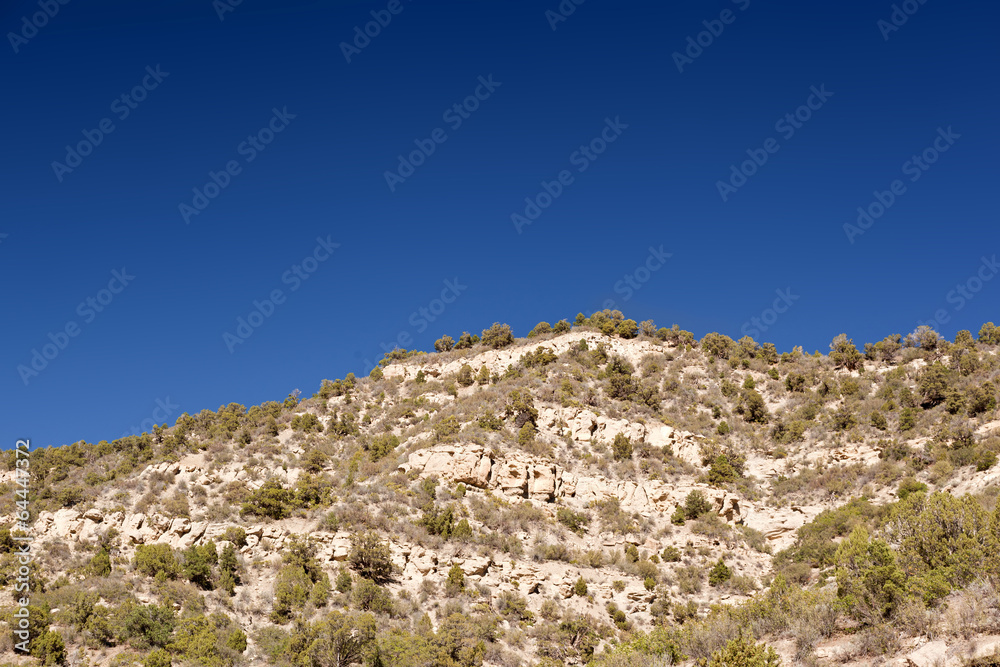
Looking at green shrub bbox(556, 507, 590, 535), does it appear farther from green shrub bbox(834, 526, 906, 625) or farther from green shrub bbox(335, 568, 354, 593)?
green shrub bbox(834, 526, 906, 625)

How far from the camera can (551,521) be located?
106 ft

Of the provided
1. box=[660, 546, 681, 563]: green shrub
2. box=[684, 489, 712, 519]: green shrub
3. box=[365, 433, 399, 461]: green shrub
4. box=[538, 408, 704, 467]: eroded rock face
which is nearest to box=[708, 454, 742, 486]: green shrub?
box=[538, 408, 704, 467]: eroded rock face

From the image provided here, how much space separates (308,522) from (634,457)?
20.6 m

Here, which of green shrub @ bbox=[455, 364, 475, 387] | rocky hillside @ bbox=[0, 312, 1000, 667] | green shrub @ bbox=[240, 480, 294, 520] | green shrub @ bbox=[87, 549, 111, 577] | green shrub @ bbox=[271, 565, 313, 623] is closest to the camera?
rocky hillside @ bbox=[0, 312, 1000, 667]

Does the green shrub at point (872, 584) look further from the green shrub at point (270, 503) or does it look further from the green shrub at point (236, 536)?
the green shrub at point (270, 503)

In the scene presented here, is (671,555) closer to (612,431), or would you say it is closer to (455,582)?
(612,431)

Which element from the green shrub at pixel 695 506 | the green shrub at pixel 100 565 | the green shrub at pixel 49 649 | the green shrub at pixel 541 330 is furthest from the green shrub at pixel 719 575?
the green shrub at pixel 541 330

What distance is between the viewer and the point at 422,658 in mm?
20188

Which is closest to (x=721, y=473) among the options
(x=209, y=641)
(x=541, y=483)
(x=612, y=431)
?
(x=612, y=431)

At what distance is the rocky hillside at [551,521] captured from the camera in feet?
54.4

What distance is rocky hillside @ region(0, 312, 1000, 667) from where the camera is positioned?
54.4ft

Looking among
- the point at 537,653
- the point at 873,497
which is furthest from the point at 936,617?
the point at 873,497

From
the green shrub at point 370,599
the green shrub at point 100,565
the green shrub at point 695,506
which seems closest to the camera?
the green shrub at point 370,599

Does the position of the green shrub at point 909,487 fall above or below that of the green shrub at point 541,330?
below
